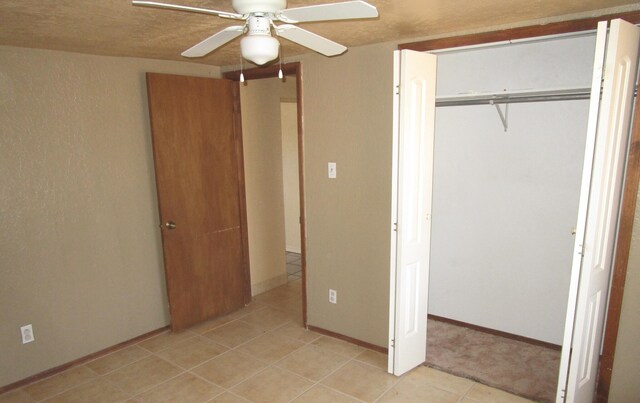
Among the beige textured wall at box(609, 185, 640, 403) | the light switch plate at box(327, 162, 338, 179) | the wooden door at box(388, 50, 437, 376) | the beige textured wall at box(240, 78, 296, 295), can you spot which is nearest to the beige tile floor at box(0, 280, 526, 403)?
the wooden door at box(388, 50, 437, 376)

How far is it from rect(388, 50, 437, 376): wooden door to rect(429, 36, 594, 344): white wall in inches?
29.8

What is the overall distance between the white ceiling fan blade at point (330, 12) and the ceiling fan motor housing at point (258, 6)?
46mm

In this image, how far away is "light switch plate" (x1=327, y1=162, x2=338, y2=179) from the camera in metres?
3.17

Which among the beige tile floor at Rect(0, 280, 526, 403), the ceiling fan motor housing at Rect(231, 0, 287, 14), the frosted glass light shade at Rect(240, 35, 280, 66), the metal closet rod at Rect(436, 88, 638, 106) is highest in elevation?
the ceiling fan motor housing at Rect(231, 0, 287, 14)

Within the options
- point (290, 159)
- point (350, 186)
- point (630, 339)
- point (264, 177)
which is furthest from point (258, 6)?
point (290, 159)

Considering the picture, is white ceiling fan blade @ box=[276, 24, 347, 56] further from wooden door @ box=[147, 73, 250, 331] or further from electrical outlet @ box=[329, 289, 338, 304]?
electrical outlet @ box=[329, 289, 338, 304]

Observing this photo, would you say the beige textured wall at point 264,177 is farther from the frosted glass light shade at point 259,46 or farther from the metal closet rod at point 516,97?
the frosted glass light shade at point 259,46

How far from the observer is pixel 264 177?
4312mm

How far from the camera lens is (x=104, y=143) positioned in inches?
120

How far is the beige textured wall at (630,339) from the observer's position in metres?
2.18

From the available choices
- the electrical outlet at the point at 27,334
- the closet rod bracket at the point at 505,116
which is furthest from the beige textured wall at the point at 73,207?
the closet rod bracket at the point at 505,116

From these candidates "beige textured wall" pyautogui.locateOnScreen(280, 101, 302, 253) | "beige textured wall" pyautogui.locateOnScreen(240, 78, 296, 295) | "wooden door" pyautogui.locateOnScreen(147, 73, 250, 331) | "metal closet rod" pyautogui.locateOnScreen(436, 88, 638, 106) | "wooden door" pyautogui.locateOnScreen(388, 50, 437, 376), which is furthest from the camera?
"beige textured wall" pyautogui.locateOnScreen(280, 101, 302, 253)

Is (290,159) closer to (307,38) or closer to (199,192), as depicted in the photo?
(199,192)

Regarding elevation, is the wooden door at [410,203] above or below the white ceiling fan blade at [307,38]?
below
